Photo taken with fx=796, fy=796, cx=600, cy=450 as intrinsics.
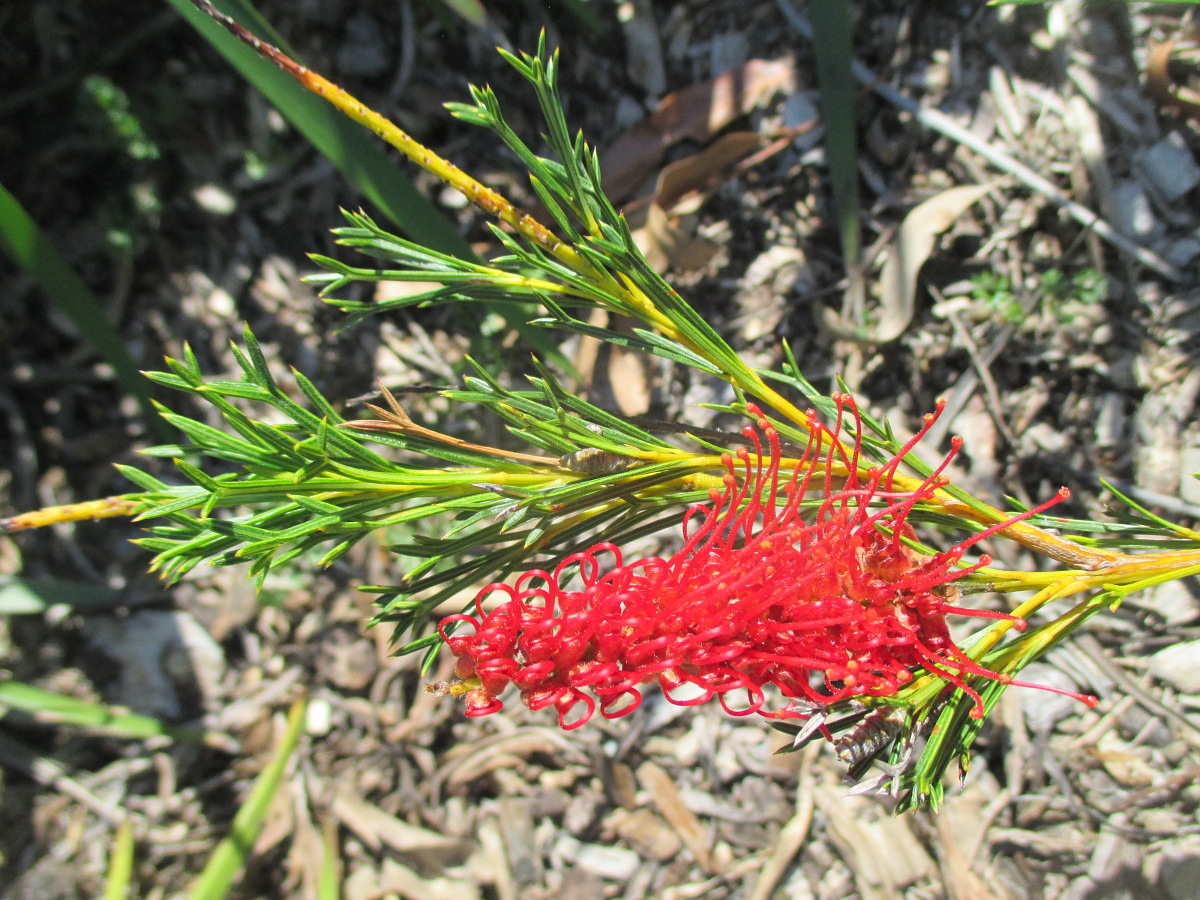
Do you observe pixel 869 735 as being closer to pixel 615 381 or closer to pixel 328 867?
pixel 615 381

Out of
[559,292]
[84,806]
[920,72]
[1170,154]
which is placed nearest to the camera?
[559,292]

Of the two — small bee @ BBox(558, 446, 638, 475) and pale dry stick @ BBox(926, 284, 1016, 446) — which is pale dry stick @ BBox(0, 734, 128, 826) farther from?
pale dry stick @ BBox(926, 284, 1016, 446)

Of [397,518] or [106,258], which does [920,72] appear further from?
[106,258]

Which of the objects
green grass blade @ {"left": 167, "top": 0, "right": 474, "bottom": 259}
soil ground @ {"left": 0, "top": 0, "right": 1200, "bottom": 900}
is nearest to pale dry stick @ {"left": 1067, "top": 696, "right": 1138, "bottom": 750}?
soil ground @ {"left": 0, "top": 0, "right": 1200, "bottom": 900}

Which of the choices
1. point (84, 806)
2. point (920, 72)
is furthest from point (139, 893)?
point (920, 72)

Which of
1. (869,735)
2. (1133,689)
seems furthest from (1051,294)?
(869,735)
